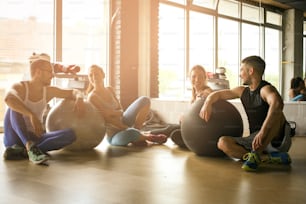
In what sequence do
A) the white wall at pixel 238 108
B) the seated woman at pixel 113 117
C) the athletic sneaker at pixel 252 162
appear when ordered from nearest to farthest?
the athletic sneaker at pixel 252 162 → the seated woman at pixel 113 117 → the white wall at pixel 238 108

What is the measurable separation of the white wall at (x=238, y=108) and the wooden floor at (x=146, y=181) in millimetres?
1658

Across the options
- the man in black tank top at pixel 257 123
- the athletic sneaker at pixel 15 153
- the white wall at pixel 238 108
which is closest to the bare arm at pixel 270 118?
the man in black tank top at pixel 257 123

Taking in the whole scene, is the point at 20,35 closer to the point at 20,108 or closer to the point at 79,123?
the point at 79,123

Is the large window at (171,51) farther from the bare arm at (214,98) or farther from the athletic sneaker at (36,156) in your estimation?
the athletic sneaker at (36,156)

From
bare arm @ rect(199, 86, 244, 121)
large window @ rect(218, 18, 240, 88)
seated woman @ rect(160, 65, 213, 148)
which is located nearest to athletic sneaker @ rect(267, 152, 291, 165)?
bare arm @ rect(199, 86, 244, 121)

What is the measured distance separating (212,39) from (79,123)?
5326mm

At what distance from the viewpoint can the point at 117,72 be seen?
5.95m

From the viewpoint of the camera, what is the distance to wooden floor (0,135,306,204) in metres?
1.79

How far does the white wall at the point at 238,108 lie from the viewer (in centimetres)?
463

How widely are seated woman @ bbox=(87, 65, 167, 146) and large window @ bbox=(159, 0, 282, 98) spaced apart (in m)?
2.62

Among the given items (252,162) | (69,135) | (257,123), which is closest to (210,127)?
(257,123)

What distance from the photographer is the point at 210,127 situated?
2865 millimetres

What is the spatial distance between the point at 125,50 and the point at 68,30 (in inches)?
38.3

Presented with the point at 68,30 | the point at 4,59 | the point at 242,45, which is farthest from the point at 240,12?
the point at 4,59
